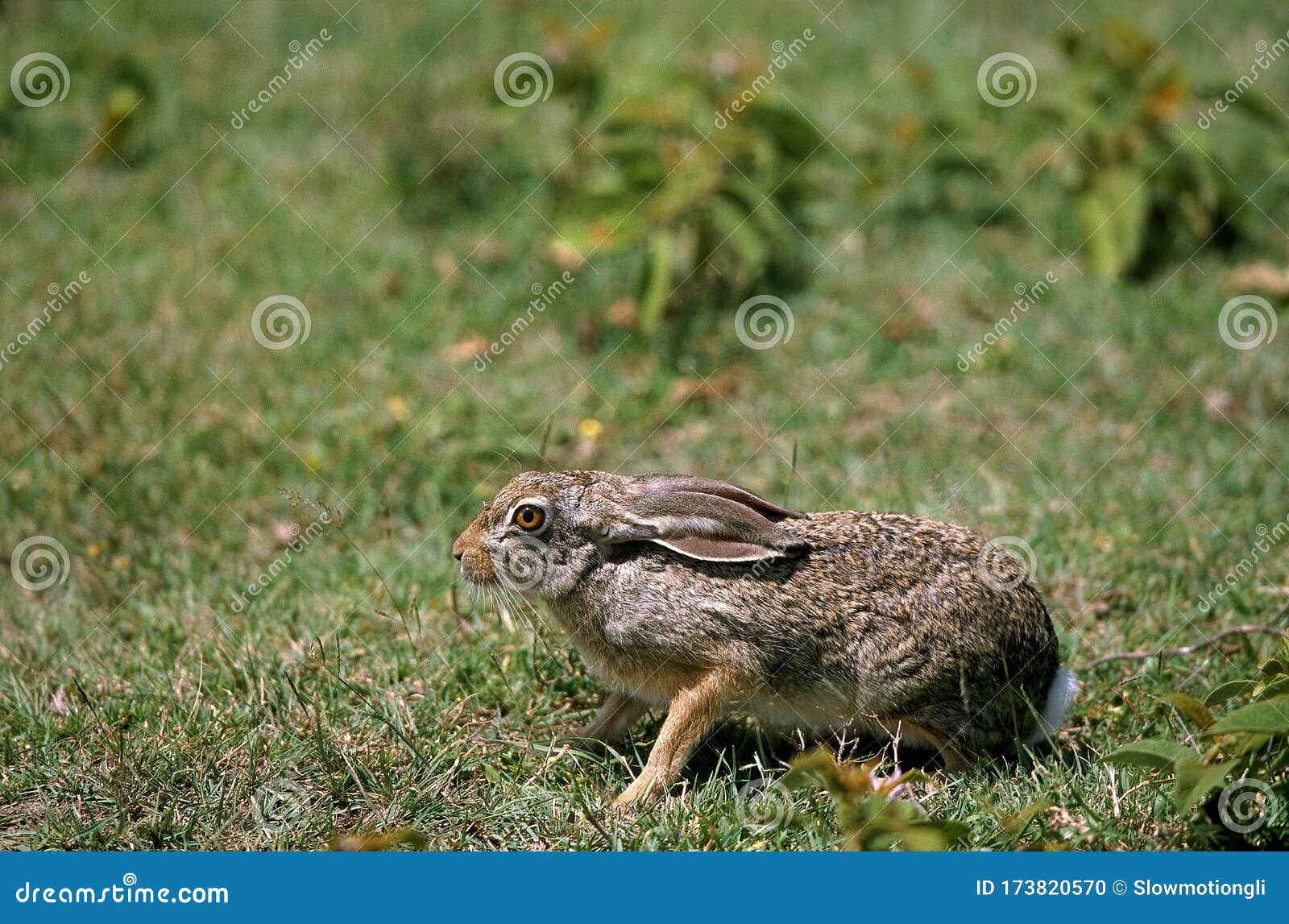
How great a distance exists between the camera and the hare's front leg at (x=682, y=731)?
168 inches

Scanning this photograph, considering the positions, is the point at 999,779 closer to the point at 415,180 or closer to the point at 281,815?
the point at 281,815

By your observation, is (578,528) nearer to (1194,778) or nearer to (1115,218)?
(1194,778)

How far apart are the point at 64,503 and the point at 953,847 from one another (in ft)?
14.5

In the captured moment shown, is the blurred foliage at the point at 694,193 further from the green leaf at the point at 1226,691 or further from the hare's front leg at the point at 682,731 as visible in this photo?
A: the green leaf at the point at 1226,691

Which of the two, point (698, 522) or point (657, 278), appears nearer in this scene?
point (698, 522)

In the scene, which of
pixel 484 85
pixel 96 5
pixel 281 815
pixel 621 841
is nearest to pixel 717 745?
pixel 621 841

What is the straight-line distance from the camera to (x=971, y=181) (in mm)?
8734

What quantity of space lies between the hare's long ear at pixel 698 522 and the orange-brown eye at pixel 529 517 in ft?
0.73

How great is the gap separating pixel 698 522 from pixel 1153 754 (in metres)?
1.56

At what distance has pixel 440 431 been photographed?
21.8ft

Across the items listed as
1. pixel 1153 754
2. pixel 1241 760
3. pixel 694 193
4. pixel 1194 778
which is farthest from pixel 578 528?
pixel 694 193

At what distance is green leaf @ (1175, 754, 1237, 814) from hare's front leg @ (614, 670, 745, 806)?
1.38 m

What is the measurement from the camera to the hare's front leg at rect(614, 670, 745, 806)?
4277 mm

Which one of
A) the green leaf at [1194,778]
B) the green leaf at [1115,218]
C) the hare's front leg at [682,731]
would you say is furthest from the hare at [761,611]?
the green leaf at [1115,218]
